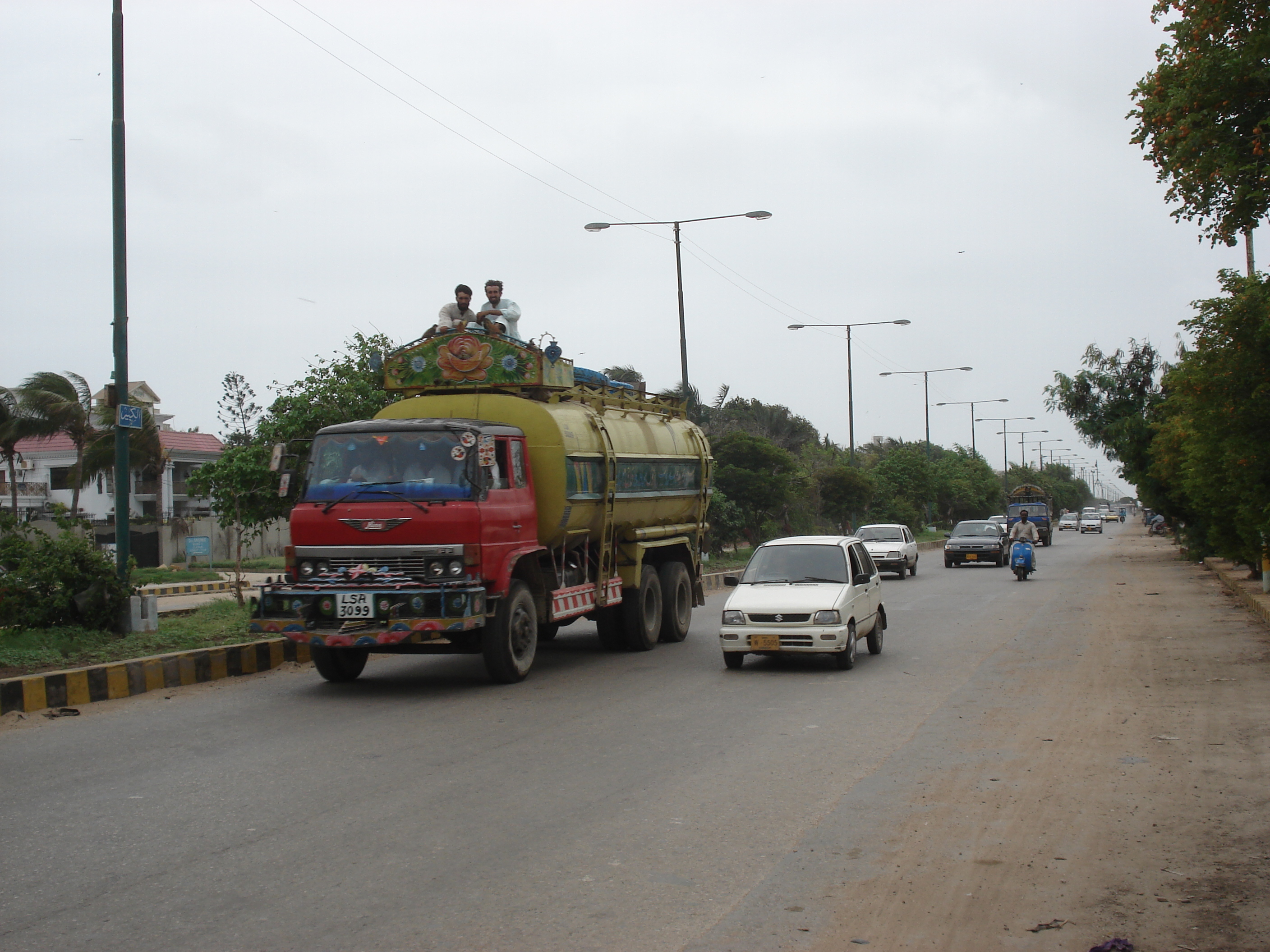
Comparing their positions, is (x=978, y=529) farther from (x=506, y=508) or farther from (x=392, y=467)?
(x=392, y=467)

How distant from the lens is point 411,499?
37.5 ft

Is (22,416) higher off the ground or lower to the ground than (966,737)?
higher

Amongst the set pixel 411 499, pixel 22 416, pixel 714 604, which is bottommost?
pixel 714 604

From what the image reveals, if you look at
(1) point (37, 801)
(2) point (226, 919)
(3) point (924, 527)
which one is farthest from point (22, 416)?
(3) point (924, 527)

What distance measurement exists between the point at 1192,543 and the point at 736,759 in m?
35.1

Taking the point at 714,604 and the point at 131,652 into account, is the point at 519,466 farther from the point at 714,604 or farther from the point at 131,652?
the point at 714,604

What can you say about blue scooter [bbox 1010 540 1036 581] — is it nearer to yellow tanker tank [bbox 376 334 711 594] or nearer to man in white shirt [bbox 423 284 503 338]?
yellow tanker tank [bbox 376 334 711 594]

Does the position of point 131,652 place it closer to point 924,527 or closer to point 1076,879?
point 1076,879

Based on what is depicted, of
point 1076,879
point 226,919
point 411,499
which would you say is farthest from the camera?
point 411,499

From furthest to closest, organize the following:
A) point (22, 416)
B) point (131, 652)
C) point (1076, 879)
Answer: point (22, 416) → point (131, 652) → point (1076, 879)

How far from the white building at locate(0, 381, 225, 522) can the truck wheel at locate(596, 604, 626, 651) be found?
37.2m

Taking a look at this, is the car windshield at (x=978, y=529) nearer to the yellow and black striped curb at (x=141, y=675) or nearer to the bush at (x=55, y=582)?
the yellow and black striped curb at (x=141, y=675)

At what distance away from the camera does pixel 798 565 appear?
46.3ft

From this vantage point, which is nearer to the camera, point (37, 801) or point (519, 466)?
point (37, 801)
